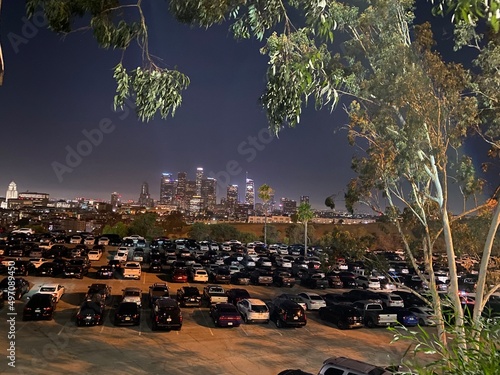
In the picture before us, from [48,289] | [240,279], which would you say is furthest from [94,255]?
[48,289]

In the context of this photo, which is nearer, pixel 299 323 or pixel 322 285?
pixel 299 323

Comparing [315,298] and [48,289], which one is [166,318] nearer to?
[48,289]

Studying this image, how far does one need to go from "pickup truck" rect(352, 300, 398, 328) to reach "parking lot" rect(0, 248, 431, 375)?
0.48 meters

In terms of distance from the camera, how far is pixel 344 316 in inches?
890

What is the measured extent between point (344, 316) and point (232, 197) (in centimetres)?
14161

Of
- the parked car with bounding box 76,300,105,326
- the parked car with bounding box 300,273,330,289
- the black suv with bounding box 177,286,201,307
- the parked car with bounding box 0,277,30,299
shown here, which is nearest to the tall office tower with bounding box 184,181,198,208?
the parked car with bounding box 300,273,330,289

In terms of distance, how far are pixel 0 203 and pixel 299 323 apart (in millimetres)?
149396

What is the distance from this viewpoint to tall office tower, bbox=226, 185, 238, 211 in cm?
15955

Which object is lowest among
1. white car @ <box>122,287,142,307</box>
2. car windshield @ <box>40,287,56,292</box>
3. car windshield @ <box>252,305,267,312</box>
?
car windshield @ <box>252,305,267,312</box>

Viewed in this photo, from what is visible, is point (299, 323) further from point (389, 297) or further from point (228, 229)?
point (228, 229)

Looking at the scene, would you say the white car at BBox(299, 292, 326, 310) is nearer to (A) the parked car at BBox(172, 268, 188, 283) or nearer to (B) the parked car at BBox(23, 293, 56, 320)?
(A) the parked car at BBox(172, 268, 188, 283)

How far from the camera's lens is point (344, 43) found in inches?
625

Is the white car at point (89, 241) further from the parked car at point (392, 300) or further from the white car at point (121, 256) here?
the parked car at point (392, 300)

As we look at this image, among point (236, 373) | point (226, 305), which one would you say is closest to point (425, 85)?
point (236, 373)
